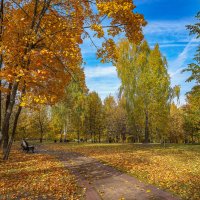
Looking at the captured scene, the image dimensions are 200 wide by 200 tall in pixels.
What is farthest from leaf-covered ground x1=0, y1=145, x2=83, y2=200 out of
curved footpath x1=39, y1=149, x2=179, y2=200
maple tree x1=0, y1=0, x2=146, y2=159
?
maple tree x1=0, y1=0, x2=146, y2=159

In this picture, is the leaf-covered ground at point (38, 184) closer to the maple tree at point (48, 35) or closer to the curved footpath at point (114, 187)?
the curved footpath at point (114, 187)

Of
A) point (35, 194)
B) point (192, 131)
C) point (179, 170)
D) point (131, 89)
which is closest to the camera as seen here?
point (35, 194)

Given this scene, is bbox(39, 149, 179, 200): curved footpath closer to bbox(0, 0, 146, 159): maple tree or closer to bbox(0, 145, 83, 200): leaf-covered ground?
bbox(0, 145, 83, 200): leaf-covered ground

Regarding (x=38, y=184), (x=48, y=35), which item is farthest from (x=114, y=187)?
(x=48, y=35)

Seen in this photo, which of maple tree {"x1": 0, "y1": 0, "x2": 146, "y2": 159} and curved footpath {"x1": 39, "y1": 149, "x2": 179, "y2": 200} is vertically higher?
maple tree {"x1": 0, "y1": 0, "x2": 146, "y2": 159}

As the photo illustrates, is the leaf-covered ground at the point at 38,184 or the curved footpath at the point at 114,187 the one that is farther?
the leaf-covered ground at the point at 38,184

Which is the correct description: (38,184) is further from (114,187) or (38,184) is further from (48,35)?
(48,35)

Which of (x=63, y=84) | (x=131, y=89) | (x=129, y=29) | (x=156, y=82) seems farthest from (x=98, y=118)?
(x=129, y=29)

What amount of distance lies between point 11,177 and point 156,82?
19388 millimetres

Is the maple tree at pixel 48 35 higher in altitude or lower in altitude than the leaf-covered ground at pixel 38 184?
higher

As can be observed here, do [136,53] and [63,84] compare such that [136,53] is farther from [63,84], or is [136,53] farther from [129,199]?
[129,199]

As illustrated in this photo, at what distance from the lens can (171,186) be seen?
742 cm

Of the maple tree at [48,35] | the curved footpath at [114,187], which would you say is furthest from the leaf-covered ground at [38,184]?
the maple tree at [48,35]

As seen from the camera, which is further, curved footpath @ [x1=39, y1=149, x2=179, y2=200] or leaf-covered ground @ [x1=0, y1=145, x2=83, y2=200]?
leaf-covered ground @ [x1=0, y1=145, x2=83, y2=200]
